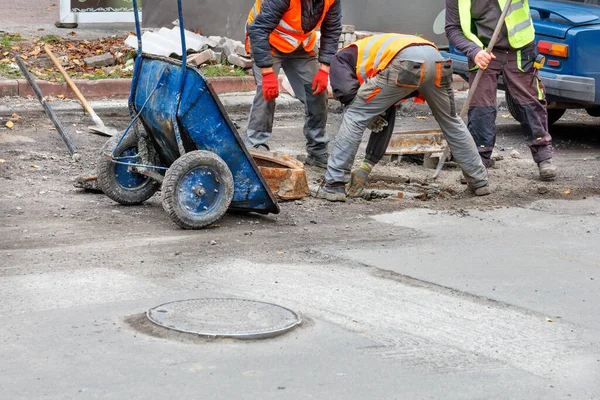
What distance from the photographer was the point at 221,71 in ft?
37.7

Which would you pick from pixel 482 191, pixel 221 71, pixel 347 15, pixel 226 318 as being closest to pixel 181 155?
pixel 226 318

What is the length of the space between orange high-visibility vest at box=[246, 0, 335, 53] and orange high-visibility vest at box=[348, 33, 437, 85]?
89 cm

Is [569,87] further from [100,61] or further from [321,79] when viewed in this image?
[100,61]

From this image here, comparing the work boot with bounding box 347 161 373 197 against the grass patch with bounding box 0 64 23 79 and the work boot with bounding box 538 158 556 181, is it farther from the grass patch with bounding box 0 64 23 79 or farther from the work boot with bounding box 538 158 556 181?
the grass patch with bounding box 0 64 23 79

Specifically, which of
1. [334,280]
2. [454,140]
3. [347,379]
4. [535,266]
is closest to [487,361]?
[347,379]

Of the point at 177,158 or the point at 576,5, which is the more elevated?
the point at 576,5

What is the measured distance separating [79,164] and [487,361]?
15.0 ft

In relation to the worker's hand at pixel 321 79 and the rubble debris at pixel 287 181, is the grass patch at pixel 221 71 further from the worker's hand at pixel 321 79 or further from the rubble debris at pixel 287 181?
the rubble debris at pixel 287 181

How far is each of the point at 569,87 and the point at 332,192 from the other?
3.18 metres

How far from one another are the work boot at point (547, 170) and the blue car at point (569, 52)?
119 cm

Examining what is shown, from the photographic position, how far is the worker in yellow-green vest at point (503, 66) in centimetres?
809

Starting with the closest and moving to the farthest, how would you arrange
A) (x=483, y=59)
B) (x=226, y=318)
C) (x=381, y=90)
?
1. (x=226, y=318)
2. (x=381, y=90)
3. (x=483, y=59)

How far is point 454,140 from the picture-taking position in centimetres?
744

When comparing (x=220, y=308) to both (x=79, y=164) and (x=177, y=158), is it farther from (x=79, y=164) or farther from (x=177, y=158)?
(x=79, y=164)
